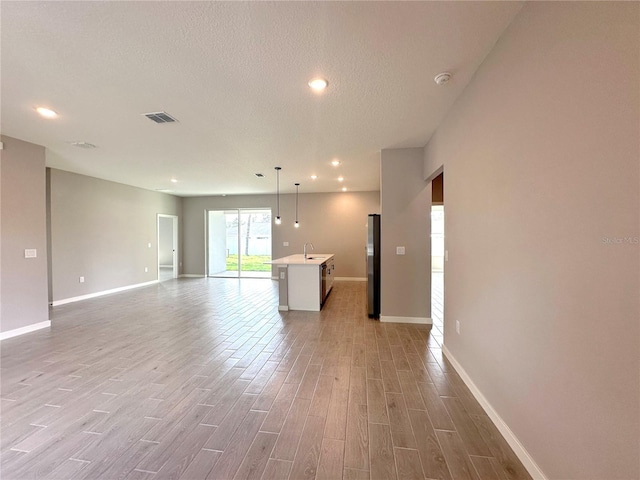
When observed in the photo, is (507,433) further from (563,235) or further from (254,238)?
(254,238)

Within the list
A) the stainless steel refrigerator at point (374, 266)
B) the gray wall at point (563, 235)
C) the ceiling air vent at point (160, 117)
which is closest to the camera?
the gray wall at point (563, 235)

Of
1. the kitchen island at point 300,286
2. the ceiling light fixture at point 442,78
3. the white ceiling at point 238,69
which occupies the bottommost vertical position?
the kitchen island at point 300,286

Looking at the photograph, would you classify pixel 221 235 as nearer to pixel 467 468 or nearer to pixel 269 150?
pixel 269 150

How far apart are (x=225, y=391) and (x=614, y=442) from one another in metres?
2.52

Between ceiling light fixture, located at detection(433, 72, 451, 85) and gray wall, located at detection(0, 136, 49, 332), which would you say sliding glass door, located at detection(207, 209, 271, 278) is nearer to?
gray wall, located at detection(0, 136, 49, 332)

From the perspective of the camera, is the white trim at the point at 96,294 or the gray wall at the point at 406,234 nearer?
the gray wall at the point at 406,234

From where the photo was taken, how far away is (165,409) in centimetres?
215

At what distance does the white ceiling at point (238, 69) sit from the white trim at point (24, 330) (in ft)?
9.10

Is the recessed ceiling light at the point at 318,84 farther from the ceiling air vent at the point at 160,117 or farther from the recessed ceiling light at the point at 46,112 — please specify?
the recessed ceiling light at the point at 46,112

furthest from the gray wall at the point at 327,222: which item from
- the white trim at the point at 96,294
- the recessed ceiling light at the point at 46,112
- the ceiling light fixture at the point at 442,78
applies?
the recessed ceiling light at the point at 46,112

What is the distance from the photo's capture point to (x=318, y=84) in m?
2.41

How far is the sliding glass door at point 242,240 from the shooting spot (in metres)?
9.24

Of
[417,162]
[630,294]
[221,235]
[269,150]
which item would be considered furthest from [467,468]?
[221,235]

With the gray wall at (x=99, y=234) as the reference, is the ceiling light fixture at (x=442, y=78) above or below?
above
